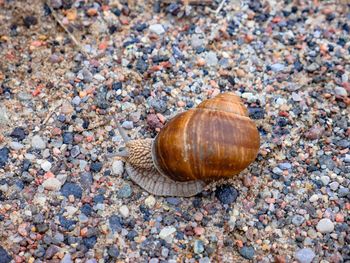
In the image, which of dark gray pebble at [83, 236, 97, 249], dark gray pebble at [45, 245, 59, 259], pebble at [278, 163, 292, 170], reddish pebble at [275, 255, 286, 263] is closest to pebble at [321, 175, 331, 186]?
pebble at [278, 163, 292, 170]

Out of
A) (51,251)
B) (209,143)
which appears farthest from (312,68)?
(51,251)

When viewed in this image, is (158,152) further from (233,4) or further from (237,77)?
(233,4)

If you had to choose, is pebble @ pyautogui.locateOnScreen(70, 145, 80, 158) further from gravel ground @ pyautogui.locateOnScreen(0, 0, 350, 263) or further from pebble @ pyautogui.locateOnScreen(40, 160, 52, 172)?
pebble @ pyautogui.locateOnScreen(40, 160, 52, 172)

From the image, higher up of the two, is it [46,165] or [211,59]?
[211,59]

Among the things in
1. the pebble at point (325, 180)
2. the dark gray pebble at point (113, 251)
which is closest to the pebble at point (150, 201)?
the dark gray pebble at point (113, 251)

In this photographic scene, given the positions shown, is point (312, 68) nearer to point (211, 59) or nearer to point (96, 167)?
point (211, 59)

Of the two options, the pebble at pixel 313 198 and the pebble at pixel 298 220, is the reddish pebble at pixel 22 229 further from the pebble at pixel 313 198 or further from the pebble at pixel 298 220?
the pebble at pixel 313 198
